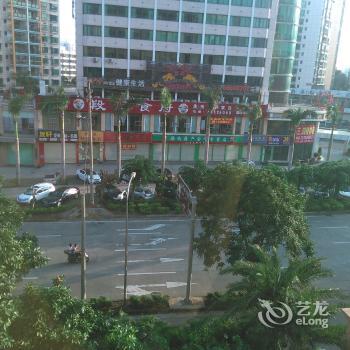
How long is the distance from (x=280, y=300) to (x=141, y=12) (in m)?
47.4

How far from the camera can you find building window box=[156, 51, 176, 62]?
52650 mm

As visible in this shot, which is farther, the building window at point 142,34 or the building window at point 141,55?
the building window at point 141,55

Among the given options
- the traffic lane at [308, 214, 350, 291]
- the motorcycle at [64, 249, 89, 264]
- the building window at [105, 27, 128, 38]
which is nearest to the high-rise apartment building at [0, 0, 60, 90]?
the building window at [105, 27, 128, 38]

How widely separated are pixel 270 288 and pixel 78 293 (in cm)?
1171

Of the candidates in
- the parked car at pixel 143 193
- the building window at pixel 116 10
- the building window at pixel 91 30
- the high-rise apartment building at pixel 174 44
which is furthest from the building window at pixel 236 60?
the parked car at pixel 143 193

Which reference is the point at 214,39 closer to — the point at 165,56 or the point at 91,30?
the point at 165,56

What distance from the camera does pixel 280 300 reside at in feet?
40.1

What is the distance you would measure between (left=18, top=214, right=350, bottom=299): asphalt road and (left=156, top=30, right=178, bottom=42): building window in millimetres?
30919

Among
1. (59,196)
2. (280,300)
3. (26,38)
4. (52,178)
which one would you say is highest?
(26,38)

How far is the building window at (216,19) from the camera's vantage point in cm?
5247

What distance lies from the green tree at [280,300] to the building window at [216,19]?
46.2 m

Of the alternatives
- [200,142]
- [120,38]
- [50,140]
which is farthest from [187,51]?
[50,140]

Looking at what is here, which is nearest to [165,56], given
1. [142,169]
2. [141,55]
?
[141,55]

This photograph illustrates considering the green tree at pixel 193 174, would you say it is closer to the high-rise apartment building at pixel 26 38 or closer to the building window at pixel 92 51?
the building window at pixel 92 51
